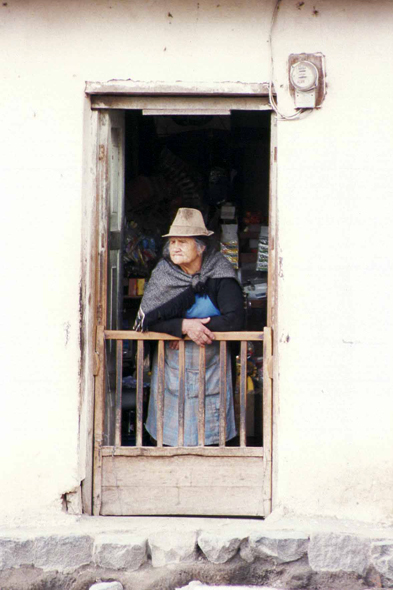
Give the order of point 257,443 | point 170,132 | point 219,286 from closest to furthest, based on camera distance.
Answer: point 219,286 → point 257,443 → point 170,132

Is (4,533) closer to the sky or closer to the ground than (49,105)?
closer to the ground

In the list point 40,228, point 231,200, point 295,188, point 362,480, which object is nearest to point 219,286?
point 295,188

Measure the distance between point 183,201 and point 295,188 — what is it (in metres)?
2.38

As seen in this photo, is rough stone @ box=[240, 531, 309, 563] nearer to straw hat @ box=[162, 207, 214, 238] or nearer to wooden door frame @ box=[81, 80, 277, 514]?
wooden door frame @ box=[81, 80, 277, 514]

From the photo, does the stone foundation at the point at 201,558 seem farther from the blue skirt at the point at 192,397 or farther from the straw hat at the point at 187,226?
the straw hat at the point at 187,226

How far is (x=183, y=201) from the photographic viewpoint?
655 centimetres

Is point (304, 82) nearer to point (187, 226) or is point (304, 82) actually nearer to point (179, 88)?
point (179, 88)

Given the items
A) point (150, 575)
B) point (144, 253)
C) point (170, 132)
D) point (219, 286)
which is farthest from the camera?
point (170, 132)

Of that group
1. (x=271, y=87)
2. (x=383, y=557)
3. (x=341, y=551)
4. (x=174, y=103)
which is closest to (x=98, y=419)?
(x=341, y=551)

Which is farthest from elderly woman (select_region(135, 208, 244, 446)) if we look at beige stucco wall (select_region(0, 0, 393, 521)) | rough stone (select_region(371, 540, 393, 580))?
rough stone (select_region(371, 540, 393, 580))

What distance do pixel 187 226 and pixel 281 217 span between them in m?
0.69

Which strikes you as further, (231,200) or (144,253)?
(231,200)

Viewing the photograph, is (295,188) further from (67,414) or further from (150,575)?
(150,575)

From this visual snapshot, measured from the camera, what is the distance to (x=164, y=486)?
4.52 meters
